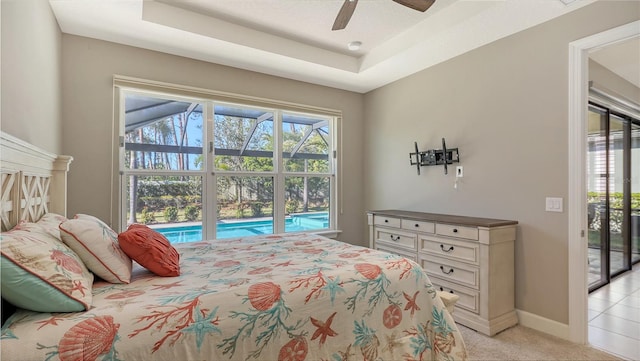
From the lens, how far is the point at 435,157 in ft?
11.3

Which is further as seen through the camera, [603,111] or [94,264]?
[603,111]

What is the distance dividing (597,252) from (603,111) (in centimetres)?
162

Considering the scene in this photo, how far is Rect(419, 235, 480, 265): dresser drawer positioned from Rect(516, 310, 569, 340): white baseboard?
677 millimetres

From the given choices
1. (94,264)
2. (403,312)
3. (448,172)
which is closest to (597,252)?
(448,172)

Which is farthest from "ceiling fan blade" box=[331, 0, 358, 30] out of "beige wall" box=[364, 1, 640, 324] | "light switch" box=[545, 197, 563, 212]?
"light switch" box=[545, 197, 563, 212]

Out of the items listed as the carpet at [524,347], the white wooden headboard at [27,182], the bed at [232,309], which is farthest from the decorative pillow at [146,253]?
the carpet at [524,347]

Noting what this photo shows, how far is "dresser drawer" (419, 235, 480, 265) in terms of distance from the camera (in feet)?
8.42

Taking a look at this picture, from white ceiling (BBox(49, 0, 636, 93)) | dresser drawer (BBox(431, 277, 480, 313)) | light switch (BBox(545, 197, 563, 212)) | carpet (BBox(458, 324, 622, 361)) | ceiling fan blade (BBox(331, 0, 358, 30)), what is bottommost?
carpet (BBox(458, 324, 622, 361))

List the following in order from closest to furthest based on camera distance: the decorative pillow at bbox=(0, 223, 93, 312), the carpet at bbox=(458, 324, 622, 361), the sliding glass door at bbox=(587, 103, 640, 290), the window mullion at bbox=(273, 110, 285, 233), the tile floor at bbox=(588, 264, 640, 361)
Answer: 1. the decorative pillow at bbox=(0, 223, 93, 312)
2. the carpet at bbox=(458, 324, 622, 361)
3. the tile floor at bbox=(588, 264, 640, 361)
4. the sliding glass door at bbox=(587, 103, 640, 290)
5. the window mullion at bbox=(273, 110, 285, 233)

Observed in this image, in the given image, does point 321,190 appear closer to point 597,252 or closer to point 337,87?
point 337,87

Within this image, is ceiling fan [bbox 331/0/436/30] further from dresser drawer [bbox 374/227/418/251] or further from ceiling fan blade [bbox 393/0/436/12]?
dresser drawer [bbox 374/227/418/251]

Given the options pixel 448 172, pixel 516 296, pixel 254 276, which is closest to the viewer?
pixel 254 276

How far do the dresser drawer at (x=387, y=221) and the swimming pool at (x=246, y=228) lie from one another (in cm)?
98

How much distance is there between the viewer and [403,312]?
1658 mm
